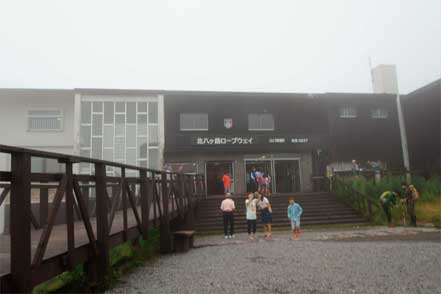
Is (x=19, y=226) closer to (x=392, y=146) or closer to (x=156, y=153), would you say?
(x=156, y=153)

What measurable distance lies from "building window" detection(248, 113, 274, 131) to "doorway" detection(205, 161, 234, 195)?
292 cm

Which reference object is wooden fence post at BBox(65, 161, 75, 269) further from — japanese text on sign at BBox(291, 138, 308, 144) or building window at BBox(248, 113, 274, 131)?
japanese text on sign at BBox(291, 138, 308, 144)

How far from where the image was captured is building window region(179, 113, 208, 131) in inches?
843

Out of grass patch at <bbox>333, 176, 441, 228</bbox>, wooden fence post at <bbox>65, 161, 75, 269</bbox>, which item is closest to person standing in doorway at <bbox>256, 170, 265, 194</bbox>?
grass patch at <bbox>333, 176, 441, 228</bbox>

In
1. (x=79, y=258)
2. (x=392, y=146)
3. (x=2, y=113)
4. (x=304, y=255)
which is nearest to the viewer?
(x=79, y=258)

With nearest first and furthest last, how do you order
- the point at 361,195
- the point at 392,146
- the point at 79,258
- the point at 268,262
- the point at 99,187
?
1. the point at 79,258
2. the point at 99,187
3. the point at 268,262
4. the point at 361,195
5. the point at 392,146

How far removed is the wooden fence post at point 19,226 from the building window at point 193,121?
59.3ft

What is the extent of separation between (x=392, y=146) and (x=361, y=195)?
341 inches

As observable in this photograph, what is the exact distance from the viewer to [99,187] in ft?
17.1

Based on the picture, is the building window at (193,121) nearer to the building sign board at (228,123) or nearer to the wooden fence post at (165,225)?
the building sign board at (228,123)

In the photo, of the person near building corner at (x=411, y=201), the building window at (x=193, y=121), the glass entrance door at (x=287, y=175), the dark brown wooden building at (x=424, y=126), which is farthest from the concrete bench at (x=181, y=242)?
the dark brown wooden building at (x=424, y=126)

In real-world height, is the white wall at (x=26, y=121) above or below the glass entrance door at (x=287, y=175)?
above

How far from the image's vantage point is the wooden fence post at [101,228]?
5090mm

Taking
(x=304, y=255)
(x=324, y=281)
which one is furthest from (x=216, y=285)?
(x=304, y=255)
